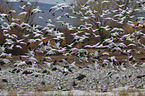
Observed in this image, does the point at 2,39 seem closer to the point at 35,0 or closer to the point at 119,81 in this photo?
the point at 35,0

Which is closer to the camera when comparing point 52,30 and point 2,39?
point 52,30

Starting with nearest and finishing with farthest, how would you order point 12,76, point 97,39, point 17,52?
point 12,76 < point 17,52 < point 97,39

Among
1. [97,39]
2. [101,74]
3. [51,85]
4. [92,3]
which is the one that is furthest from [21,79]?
[92,3]

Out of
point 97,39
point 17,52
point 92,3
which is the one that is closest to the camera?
point 17,52

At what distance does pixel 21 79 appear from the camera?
935cm

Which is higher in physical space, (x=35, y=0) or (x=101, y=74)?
(x=35, y=0)

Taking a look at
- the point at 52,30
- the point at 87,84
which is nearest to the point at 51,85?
the point at 87,84

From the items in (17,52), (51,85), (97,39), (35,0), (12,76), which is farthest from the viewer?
(97,39)

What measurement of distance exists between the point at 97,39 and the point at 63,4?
12691mm

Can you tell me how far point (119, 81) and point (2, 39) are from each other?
910 cm

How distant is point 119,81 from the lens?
9.04 m

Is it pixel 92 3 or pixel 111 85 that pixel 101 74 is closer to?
pixel 111 85

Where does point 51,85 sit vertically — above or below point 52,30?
below

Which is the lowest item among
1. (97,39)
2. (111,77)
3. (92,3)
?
(97,39)
